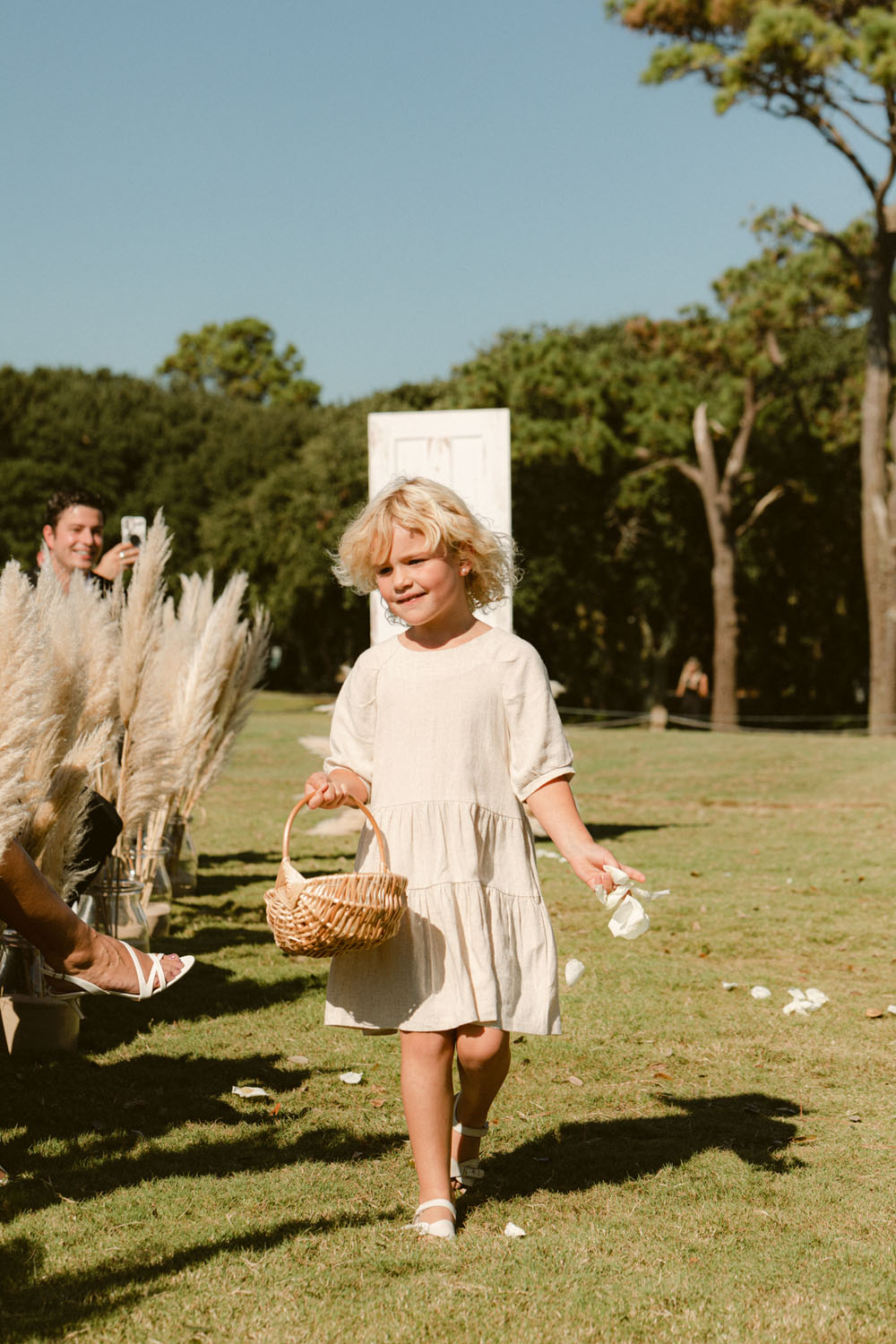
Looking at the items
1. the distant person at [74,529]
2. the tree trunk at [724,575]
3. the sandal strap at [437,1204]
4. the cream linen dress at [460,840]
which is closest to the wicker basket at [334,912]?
the cream linen dress at [460,840]

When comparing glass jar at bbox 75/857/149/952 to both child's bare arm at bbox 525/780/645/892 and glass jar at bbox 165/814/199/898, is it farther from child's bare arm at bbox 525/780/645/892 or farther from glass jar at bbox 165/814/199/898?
child's bare arm at bbox 525/780/645/892

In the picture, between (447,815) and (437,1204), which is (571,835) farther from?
(437,1204)

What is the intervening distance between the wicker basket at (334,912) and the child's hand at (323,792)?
0.24 meters

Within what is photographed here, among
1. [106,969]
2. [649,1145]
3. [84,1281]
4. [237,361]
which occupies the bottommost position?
[649,1145]

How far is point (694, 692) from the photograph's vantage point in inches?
1097

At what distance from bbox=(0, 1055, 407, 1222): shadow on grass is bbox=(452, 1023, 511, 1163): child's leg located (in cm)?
29

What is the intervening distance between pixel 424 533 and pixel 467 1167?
4.86 ft

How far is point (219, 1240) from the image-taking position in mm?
2604

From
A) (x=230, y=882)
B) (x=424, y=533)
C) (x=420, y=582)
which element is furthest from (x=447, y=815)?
(x=230, y=882)

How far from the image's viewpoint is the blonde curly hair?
2.95 metres

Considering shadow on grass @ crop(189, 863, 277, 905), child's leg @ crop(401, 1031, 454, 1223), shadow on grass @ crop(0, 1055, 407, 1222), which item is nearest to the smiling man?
shadow on grass @ crop(189, 863, 277, 905)

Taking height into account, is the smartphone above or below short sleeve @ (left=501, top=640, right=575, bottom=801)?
above

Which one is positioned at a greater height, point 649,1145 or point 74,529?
point 74,529

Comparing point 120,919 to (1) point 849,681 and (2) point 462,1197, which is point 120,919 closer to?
(2) point 462,1197
